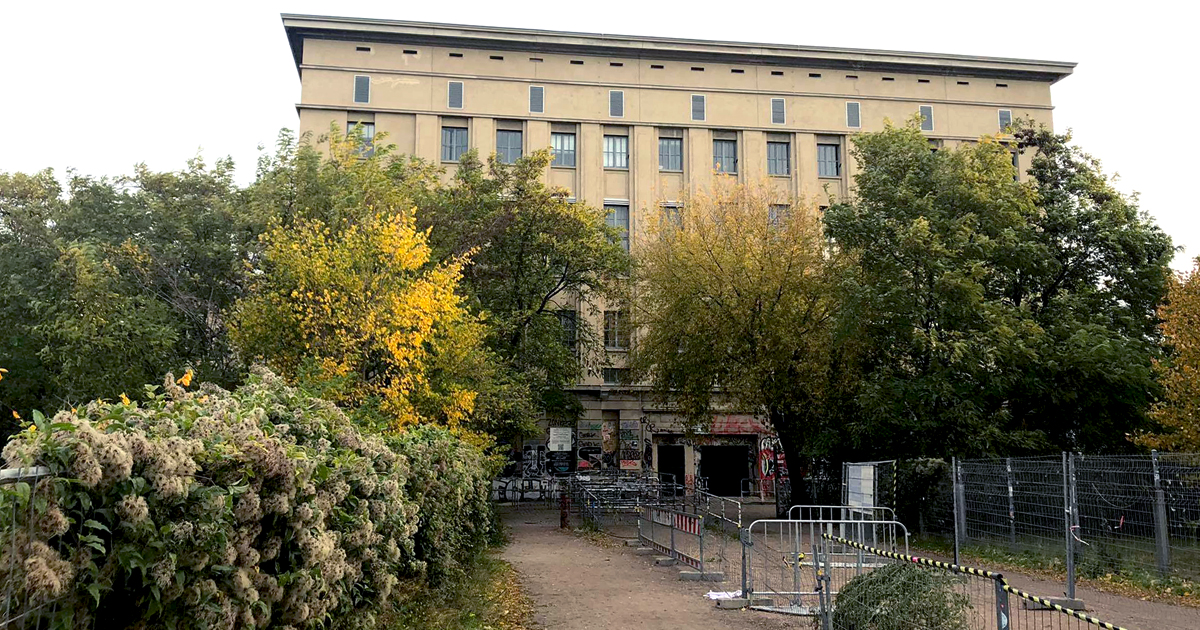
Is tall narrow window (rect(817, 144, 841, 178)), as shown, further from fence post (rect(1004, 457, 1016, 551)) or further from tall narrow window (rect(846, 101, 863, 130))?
fence post (rect(1004, 457, 1016, 551))

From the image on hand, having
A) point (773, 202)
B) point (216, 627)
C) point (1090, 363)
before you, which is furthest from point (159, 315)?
point (1090, 363)

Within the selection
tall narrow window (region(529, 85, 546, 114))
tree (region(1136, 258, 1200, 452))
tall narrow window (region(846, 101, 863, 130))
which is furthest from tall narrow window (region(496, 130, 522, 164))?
tree (region(1136, 258, 1200, 452))

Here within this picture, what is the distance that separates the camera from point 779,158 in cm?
4456

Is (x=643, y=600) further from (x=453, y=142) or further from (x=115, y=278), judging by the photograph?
(x=453, y=142)

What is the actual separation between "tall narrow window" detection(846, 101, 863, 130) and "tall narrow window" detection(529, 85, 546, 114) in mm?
14928

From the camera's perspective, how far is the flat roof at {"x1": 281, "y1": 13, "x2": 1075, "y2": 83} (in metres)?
42.1

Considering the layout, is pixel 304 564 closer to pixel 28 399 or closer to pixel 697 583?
pixel 697 583

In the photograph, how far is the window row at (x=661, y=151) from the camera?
4291 cm

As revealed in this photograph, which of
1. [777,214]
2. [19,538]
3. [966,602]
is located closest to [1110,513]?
[966,602]

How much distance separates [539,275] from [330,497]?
25.4 metres

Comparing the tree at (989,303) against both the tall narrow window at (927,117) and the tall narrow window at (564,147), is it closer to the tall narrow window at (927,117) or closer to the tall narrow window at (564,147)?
the tall narrow window at (927,117)

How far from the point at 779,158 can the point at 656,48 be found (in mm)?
7981

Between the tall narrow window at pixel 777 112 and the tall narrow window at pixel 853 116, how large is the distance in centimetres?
318

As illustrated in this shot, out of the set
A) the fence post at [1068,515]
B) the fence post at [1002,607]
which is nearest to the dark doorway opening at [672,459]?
the fence post at [1068,515]
